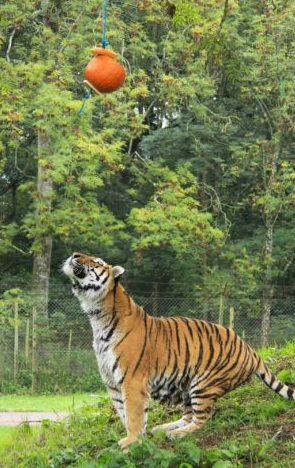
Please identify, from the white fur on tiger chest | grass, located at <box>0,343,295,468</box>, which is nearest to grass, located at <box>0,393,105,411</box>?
grass, located at <box>0,343,295,468</box>

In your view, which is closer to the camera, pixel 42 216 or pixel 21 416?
pixel 21 416

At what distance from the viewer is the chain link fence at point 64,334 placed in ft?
56.3

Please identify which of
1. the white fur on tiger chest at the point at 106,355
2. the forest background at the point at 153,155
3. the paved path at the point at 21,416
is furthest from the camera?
the forest background at the point at 153,155

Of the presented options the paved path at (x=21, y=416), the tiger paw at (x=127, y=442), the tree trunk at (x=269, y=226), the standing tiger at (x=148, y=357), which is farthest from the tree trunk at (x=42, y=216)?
the tiger paw at (x=127, y=442)

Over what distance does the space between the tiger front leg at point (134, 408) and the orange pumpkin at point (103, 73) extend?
216cm

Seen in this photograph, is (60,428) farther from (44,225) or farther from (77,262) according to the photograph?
(44,225)

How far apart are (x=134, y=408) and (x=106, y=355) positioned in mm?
451

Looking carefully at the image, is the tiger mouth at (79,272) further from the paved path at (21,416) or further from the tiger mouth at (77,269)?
the paved path at (21,416)

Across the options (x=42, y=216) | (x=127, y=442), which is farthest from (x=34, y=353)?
(x=127, y=442)

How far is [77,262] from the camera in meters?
6.46

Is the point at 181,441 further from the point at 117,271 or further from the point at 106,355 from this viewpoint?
the point at 117,271

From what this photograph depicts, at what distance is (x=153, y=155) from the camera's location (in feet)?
92.1

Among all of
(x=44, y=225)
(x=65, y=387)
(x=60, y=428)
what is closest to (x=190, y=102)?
(x=44, y=225)

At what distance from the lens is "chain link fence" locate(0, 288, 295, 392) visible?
17156 millimetres
